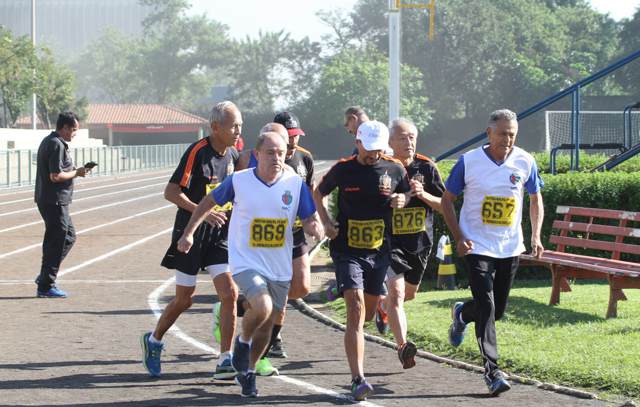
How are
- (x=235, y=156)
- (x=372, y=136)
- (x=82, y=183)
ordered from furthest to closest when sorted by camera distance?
(x=82, y=183), (x=235, y=156), (x=372, y=136)

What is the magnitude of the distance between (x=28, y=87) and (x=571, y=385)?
5984 centimetres

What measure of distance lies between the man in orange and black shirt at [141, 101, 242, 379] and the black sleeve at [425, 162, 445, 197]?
1.61 m

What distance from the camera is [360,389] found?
7996 millimetres

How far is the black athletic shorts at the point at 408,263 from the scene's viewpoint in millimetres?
9547

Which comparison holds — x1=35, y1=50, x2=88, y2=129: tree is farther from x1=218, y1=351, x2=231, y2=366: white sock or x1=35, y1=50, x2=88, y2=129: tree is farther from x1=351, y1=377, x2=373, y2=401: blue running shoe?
x1=351, y1=377, x2=373, y2=401: blue running shoe

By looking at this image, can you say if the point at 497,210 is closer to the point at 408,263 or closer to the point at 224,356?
the point at 408,263

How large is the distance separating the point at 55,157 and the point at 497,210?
6.55m

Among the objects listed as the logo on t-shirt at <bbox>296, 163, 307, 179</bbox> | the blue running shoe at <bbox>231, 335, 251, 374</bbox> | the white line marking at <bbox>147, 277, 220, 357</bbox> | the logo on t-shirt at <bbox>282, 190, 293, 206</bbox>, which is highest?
the logo on t-shirt at <bbox>296, 163, 307, 179</bbox>

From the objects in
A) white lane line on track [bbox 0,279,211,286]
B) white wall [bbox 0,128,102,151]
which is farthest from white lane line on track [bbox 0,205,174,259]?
white wall [bbox 0,128,102,151]

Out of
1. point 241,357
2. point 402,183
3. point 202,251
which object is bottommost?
point 241,357

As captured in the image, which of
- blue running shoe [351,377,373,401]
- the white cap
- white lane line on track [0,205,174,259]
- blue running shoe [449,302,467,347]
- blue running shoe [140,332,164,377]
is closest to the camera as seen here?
blue running shoe [351,377,373,401]

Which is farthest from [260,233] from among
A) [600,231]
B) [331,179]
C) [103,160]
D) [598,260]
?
[103,160]

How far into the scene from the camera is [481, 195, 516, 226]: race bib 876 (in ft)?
28.9

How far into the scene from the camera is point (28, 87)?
65.4 meters
